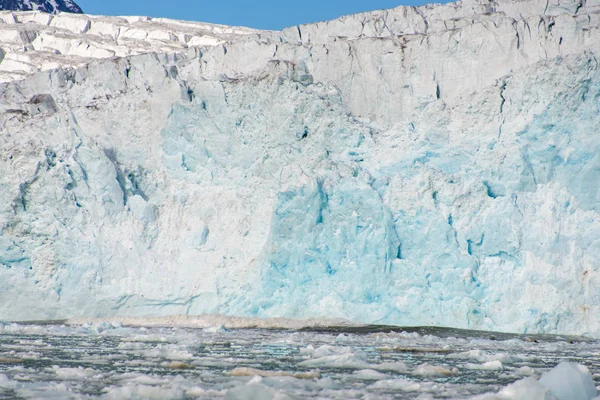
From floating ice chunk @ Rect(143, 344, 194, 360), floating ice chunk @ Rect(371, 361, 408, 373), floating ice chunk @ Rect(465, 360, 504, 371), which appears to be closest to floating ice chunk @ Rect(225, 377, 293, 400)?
floating ice chunk @ Rect(371, 361, 408, 373)

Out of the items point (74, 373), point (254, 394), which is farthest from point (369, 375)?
point (74, 373)

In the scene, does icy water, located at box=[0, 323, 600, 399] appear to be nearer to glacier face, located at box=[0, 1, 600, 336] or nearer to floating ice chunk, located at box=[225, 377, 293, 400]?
floating ice chunk, located at box=[225, 377, 293, 400]

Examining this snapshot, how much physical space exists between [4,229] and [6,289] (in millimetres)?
1839

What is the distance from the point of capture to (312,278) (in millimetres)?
22500

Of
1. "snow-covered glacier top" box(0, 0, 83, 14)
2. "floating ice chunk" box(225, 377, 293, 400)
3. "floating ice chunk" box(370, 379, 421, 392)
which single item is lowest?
"floating ice chunk" box(225, 377, 293, 400)

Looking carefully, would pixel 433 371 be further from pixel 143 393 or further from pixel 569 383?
pixel 143 393

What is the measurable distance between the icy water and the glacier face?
279cm

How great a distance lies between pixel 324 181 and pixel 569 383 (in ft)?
49.6

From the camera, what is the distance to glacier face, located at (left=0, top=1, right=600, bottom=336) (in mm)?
21250

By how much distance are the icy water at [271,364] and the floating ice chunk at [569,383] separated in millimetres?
898

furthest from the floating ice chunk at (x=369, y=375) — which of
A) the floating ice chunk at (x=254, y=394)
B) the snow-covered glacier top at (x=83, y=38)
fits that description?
the snow-covered glacier top at (x=83, y=38)

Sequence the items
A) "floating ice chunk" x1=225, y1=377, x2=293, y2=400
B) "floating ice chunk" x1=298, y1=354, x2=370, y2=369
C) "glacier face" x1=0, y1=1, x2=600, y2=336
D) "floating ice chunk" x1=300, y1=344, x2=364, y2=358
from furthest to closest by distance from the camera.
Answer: "glacier face" x1=0, y1=1, x2=600, y2=336
"floating ice chunk" x1=300, y1=344, x2=364, y2=358
"floating ice chunk" x1=298, y1=354, x2=370, y2=369
"floating ice chunk" x1=225, y1=377, x2=293, y2=400

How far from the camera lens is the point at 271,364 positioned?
1154 cm

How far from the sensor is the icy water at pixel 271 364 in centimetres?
848
